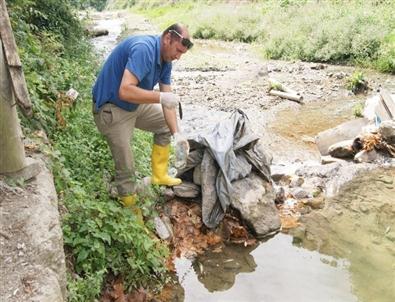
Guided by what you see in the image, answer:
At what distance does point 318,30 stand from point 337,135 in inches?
393

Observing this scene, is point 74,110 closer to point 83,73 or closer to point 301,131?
point 83,73

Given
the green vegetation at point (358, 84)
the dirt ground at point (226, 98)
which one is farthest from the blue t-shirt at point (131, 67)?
the green vegetation at point (358, 84)

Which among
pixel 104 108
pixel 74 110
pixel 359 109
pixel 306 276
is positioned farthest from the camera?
pixel 359 109

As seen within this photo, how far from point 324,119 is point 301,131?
3.37ft

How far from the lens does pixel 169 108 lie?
4301mm

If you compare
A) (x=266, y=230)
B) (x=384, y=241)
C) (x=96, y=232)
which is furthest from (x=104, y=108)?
(x=384, y=241)

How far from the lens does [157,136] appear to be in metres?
4.79

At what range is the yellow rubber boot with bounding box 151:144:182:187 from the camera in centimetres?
481

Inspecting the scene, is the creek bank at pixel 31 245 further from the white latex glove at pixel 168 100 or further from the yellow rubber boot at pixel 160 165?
the yellow rubber boot at pixel 160 165

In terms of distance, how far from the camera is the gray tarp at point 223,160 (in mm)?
5125

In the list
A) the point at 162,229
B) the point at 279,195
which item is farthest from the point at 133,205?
the point at 279,195

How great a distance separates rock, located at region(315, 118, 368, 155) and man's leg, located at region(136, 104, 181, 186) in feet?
13.6

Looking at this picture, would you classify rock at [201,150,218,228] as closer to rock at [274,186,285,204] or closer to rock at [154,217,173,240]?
rock at [154,217,173,240]

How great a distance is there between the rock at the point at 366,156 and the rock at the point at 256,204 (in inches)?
96.5
